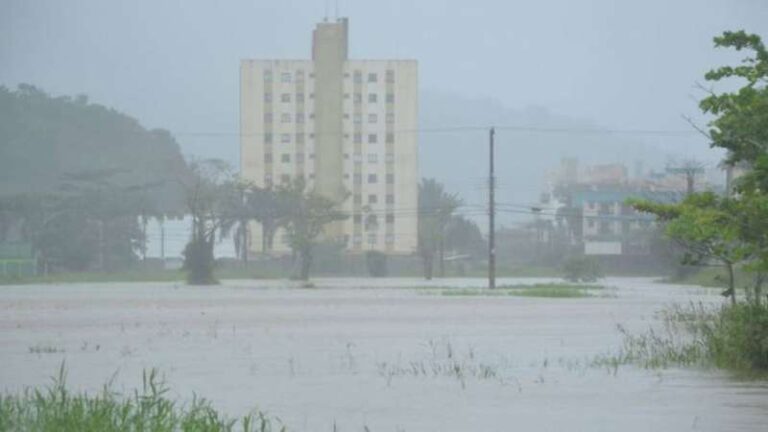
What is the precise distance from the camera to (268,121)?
64500 mm

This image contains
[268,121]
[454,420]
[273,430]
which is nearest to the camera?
[273,430]

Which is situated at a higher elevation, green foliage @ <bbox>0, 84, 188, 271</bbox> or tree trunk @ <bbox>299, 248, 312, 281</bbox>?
green foliage @ <bbox>0, 84, 188, 271</bbox>

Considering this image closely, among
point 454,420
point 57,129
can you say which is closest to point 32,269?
point 57,129

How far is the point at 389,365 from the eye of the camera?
1797 cm

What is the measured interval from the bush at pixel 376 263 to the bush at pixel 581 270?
9.55m

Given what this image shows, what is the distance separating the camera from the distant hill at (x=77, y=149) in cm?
5100

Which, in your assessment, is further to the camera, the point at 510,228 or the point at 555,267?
the point at 510,228

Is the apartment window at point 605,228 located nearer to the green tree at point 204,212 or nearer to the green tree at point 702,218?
the green tree at point 204,212

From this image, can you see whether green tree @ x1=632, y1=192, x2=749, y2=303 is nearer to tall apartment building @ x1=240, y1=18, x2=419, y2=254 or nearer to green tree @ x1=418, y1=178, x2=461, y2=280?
tall apartment building @ x1=240, y1=18, x2=419, y2=254

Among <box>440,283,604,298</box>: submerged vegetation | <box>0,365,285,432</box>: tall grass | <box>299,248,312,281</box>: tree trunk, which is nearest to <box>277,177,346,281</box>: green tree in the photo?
<box>299,248,312,281</box>: tree trunk

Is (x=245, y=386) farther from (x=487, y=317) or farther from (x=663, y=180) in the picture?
(x=663, y=180)

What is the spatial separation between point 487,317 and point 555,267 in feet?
145

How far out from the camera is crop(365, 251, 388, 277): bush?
66.2 meters

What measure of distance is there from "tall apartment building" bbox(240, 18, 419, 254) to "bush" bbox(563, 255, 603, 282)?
9049mm
